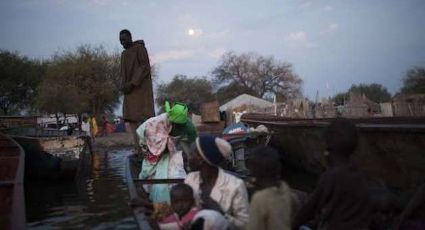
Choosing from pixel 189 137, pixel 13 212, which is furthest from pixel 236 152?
pixel 13 212

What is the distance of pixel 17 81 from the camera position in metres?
45.2

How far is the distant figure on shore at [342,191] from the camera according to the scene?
2.63 m

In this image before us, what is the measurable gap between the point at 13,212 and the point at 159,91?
66245mm

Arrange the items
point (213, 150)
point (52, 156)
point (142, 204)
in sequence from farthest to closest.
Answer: point (52, 156)
point (142, 204)
point (213, 150)

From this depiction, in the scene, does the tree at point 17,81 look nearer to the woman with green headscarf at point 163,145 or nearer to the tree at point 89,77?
the tree at point 89,77

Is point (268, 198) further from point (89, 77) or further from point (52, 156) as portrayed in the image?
point (89, 77)

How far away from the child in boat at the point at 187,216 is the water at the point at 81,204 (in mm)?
3165

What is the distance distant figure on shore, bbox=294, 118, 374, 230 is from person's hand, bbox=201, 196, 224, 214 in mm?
646

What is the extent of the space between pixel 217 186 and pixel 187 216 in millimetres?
298

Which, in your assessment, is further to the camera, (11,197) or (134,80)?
(134,80)

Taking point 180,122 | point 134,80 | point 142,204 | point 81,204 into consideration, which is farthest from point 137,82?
point 81,204

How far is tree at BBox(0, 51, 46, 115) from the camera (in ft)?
145

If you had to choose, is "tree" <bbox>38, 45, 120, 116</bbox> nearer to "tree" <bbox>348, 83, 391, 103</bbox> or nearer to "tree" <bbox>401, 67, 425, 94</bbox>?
"tree" <bbox>401, 67, 425, 94</bbox>

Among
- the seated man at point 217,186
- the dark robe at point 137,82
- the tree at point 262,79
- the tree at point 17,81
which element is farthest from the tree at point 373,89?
the seated man at point 217,186
